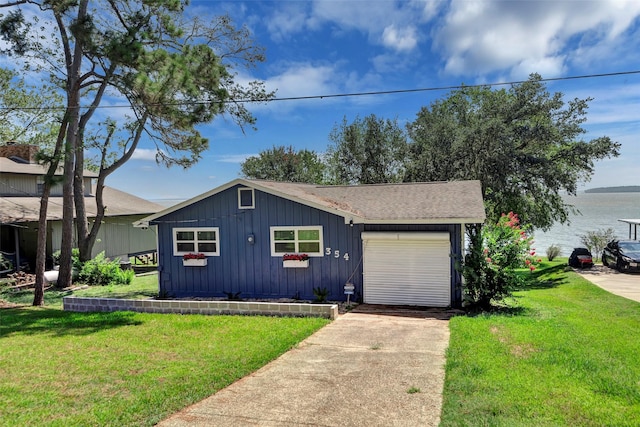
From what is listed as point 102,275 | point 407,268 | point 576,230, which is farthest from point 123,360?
point 576,230

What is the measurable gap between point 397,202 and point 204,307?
5.93 meters

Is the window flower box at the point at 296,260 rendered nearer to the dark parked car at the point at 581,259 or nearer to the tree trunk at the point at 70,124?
the tree trunk at the point at 70,124

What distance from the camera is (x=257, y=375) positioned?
5660 mm

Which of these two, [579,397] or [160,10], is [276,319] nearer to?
[579,397]

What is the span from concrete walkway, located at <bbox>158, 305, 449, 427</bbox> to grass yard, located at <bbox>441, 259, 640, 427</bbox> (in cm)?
34

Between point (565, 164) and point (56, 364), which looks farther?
point (565, 164)

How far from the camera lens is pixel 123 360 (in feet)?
20.8

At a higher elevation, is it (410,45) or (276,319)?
(410,45)

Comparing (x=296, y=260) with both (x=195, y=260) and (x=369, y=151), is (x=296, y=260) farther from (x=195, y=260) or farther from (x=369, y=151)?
(x=369, y=151)

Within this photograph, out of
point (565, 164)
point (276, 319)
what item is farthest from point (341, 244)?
point (565, 164)

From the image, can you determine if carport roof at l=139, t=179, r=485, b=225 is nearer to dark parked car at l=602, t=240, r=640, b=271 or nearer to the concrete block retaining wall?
the concrete block retaining wall

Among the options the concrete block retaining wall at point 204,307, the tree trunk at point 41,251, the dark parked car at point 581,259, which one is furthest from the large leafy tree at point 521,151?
the tree trunk at point 41,251

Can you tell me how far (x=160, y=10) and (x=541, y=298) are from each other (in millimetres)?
15202

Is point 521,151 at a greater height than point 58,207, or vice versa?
point 521,151
